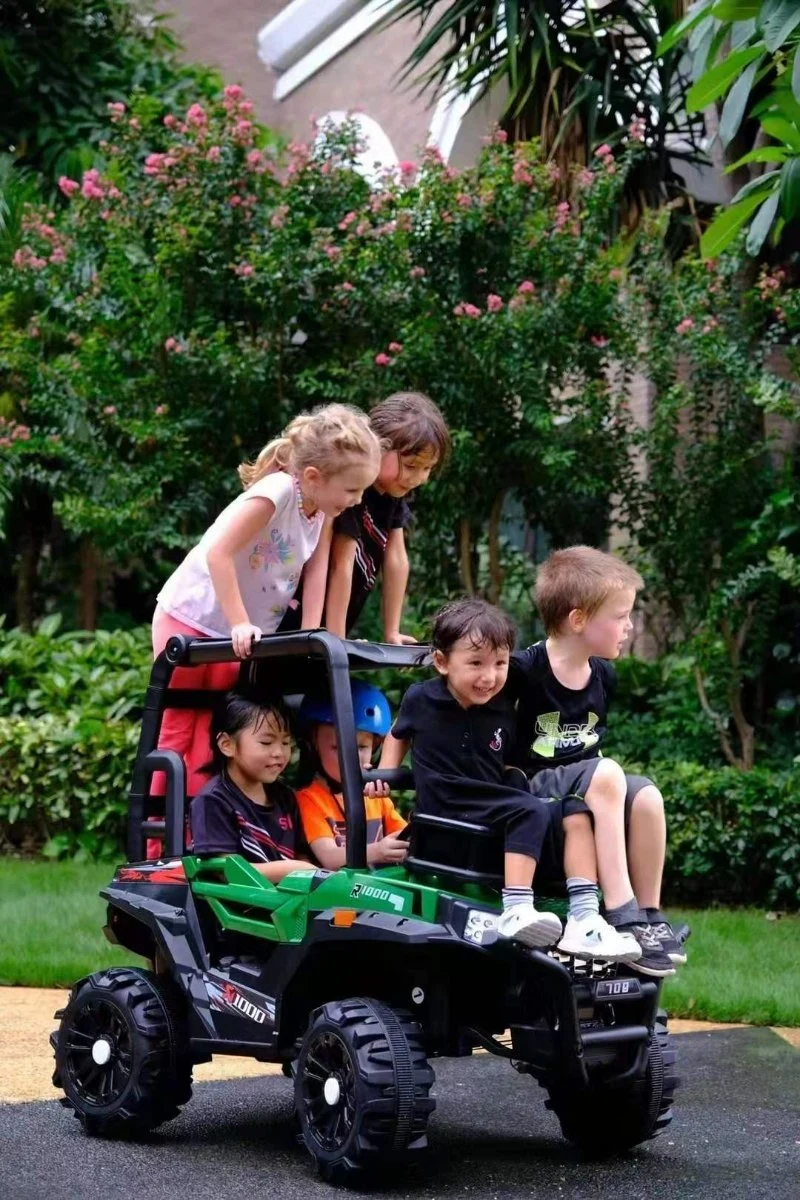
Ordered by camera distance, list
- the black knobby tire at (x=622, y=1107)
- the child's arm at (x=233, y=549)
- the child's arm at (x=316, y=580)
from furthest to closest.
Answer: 1. the child's arm at (x=316, y=580)
2. the child's arm at (x=233, y=549)
3. the black knobby tire at (x=622, y=1107)

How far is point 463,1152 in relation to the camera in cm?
445

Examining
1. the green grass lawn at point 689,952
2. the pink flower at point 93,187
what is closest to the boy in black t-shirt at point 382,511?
the green grass lawn at point 689,952

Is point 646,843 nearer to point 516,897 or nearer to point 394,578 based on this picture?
point 516,897

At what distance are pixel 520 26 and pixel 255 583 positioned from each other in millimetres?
6753

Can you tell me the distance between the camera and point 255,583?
4.83 metres

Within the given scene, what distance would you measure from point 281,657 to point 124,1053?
3.65 ft

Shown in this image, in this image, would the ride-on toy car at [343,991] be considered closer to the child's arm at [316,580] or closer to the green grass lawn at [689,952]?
the child's arm at [316,580]

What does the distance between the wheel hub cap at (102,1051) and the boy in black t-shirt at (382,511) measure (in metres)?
1.29

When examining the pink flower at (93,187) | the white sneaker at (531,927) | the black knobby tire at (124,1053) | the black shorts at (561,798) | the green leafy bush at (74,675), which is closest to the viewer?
the white sneaker at (531,927)

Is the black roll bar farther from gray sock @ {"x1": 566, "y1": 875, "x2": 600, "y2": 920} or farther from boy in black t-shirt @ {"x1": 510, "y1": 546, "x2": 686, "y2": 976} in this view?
gray sock @ {"x1": 566, "y1": 875, "x2": 600, "y2": 920}

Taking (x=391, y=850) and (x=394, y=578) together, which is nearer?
(x=391, y=850)

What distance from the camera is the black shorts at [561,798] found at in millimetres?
4047

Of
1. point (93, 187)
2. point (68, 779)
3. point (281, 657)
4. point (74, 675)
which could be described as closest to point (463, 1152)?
point (281, 657)

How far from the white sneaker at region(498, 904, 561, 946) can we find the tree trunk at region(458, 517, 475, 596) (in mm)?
6155
